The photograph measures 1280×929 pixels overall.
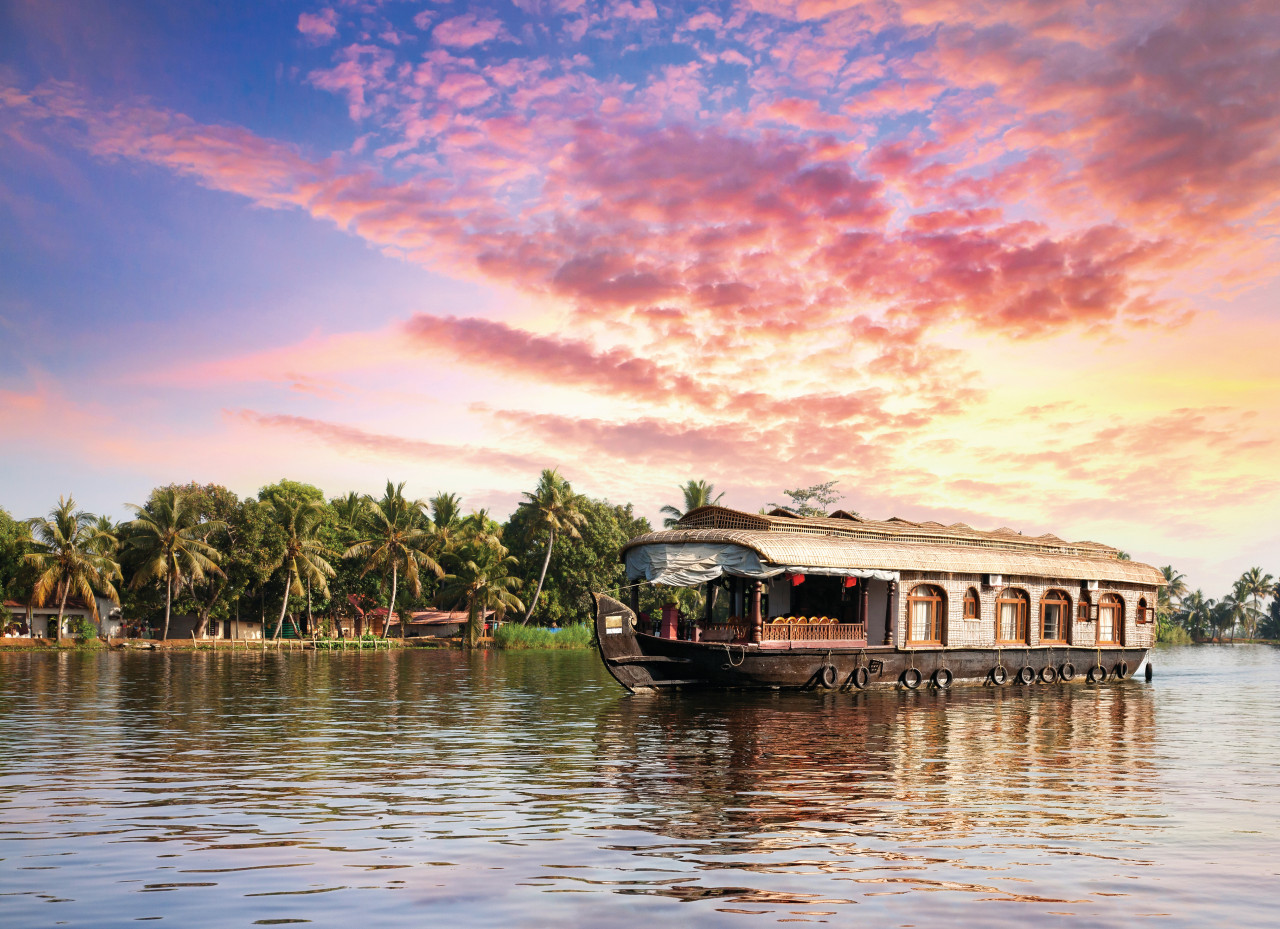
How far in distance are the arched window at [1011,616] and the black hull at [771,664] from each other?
63 centimetres

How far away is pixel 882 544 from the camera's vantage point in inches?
979

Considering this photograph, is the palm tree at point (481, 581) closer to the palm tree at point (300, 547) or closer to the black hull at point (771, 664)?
the palm tree at point (300, 547)

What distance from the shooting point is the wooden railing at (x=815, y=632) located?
2311cm

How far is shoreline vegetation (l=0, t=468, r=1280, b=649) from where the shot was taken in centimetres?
5291

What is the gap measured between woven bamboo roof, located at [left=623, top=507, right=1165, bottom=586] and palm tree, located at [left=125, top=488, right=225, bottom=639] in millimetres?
35451

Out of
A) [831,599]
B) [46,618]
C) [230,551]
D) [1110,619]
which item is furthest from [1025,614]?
[46,618]

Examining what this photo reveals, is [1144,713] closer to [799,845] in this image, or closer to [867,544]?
[867,544]

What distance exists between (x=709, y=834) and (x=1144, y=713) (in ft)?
54.6

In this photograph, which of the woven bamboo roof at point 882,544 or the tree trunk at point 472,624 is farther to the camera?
the tree trunk at point 472,624

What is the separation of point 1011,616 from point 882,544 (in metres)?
5.62

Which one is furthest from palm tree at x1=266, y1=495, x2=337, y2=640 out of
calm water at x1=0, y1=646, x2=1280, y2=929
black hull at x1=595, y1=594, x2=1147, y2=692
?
black hull at x1=595, y1=594, x2=1147, y2=692

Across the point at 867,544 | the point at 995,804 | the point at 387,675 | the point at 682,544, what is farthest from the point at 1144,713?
the point at 387,675

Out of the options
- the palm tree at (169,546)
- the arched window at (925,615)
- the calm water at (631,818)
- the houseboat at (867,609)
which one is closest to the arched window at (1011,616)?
the houseboat at (867,609)

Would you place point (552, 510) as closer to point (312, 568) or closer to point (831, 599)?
point (312, 568)
